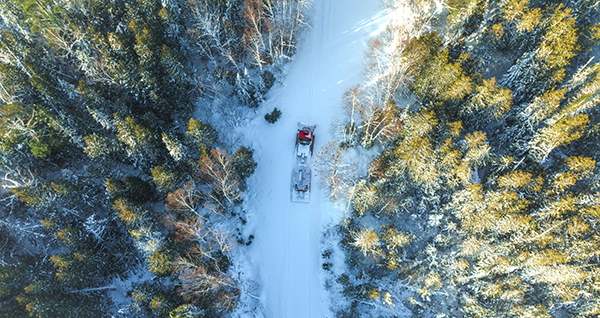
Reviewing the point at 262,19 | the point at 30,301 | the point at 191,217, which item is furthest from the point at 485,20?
the point at 30,301

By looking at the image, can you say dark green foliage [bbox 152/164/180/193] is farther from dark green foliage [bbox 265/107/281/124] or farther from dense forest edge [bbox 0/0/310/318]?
dark green foliage [bbox 265/107/281/124]

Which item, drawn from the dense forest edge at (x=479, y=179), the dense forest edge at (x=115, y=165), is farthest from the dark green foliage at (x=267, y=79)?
the dense forest edge at (x=479, y=179)

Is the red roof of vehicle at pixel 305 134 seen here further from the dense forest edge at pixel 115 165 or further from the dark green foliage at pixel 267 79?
the dark green foliage at pixel 267 79

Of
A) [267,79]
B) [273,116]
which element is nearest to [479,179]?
[273,116]

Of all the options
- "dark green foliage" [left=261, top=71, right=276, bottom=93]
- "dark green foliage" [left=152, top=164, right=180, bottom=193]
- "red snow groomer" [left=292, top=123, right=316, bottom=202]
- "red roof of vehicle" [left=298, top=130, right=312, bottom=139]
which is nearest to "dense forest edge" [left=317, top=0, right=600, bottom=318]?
"red snow groomer" [left=292, top=123, right=316, bottom=202]

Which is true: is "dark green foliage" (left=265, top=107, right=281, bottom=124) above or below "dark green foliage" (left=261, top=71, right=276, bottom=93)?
below

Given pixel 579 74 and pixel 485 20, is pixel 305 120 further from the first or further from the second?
pixel 579 74
